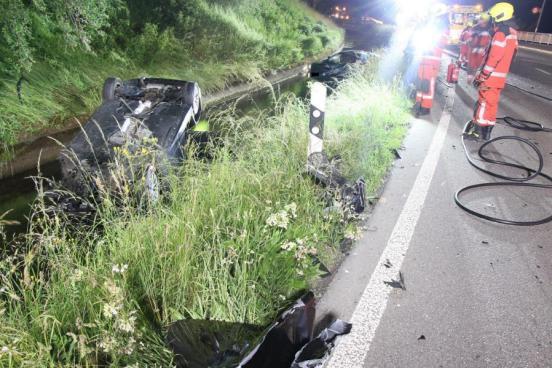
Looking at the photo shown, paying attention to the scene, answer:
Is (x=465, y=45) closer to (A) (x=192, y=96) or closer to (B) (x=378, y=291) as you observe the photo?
(A) (x=192, y=96)

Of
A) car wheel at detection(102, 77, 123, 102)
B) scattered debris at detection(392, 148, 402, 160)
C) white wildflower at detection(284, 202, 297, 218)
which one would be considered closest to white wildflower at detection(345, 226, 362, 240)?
white wildflower at detection(284, 202, 297, 218)

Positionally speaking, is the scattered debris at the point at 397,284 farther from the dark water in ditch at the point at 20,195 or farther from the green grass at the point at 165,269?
the dark water in ditch at the point at 20,195

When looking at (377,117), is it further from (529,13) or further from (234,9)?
(529,13)

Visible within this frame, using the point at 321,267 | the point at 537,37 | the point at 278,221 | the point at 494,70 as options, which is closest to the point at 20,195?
the point at 278,221

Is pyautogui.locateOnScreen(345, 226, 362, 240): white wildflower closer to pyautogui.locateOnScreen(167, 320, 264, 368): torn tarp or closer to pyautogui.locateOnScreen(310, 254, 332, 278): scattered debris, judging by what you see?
pyautogui.locateOnScreen(310, 254, 332, 278): scattered debris

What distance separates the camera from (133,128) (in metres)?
4.26

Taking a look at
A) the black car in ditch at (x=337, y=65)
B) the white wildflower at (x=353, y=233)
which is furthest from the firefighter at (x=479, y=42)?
the white wildflower at (x=353, y=233)

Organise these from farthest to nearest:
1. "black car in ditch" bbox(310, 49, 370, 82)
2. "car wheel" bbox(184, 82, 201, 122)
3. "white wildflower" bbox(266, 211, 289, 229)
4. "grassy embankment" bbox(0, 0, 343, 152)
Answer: "black car in ditch" bbox(310, 49, 370, 82) < "grassy embankment" bbox(0, 0, 343, 152) < "car wheel" bbox(184, 82, 201, 122) < "white wildflower" bbox(266, 211, 289, 229)

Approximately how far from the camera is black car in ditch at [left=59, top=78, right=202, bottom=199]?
373cm

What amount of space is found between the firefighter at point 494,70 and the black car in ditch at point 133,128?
471cm

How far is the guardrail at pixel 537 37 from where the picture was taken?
31.5m

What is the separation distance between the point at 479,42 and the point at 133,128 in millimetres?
7647

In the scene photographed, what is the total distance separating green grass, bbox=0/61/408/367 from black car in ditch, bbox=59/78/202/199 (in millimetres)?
634

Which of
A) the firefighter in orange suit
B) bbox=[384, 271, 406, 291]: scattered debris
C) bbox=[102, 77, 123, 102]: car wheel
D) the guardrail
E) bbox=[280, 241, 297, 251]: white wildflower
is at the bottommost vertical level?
bbox=[384, 271, 406, 291]: scattered debris
